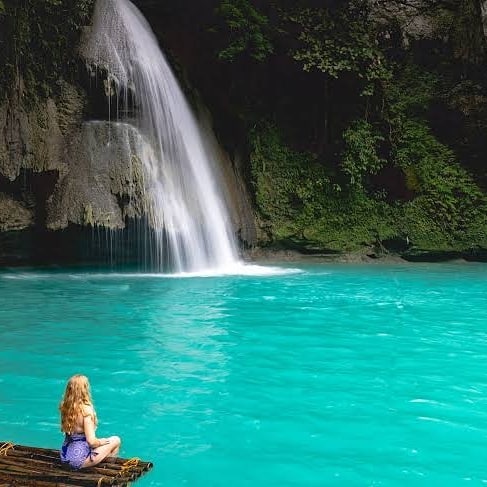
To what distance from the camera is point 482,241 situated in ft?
58.0

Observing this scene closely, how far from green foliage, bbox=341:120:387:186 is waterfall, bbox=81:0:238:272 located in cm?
388

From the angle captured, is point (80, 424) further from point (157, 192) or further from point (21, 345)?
point (157, 192)

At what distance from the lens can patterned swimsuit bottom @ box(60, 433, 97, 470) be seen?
342cm

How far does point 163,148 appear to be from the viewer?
15.1m

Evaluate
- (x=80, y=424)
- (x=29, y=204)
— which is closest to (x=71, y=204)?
(x=29, y=204)

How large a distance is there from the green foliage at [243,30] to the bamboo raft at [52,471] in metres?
14.6

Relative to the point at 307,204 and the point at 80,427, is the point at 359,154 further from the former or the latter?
the point at 80,427

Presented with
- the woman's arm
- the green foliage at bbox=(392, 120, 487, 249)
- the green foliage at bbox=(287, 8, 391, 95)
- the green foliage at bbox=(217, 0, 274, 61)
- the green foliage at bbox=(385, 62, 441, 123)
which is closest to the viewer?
the woman's arm

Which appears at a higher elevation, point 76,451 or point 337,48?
point 337,48

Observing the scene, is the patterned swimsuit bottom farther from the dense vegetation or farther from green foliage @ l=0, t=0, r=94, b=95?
the dense vegetation

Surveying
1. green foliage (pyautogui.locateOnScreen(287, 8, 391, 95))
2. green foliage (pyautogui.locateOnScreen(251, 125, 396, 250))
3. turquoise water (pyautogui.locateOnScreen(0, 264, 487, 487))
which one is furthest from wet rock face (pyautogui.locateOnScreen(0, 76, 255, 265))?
green foliage (pyautogui.locateOnScreen(287, 8, 391, 95))

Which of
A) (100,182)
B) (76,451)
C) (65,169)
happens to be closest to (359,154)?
(100,182)

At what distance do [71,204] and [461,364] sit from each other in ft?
30.8

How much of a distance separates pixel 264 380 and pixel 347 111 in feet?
45.0
